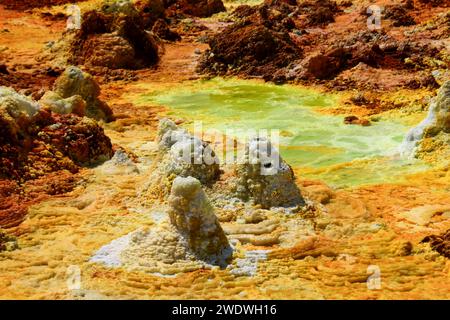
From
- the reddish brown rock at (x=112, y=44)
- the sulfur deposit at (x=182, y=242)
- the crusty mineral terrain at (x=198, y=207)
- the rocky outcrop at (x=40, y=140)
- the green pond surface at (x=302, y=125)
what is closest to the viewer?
the crusty mineral terrain at (x=198, y=207)

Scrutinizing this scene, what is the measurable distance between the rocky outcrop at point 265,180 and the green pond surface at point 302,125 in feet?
4.15

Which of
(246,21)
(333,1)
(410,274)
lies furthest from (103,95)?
(333,1)

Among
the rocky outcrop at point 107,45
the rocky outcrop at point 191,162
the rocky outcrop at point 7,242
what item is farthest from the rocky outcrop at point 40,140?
the rocky outcrop at point 107,45

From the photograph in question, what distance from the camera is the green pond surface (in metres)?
7.74

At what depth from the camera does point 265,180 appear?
20.0ft

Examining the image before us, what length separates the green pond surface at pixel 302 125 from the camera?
25.4 feet

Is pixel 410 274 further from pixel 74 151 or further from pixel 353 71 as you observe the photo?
pixel 353 71

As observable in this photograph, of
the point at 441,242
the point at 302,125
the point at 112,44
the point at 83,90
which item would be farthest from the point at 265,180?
the point at 112,44

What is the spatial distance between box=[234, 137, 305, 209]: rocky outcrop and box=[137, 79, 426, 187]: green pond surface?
1.26 meters

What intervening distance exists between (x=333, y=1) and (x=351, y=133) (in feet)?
35.5

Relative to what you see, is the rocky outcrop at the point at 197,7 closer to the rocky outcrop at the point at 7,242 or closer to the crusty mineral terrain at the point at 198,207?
the crusty mineral terrain at the point at 198,207

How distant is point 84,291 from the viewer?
4645mm

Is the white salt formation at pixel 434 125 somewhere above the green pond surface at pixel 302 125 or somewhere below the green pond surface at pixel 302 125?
above

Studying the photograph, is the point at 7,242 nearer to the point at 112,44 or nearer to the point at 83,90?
the point at 83,90
